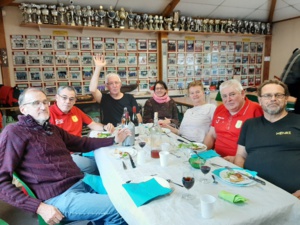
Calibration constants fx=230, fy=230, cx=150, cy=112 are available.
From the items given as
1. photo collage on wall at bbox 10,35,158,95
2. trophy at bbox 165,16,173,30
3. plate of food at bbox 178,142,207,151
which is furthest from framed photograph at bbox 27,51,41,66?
plate of food at bbox 178,142,207,151

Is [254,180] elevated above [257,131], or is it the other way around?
[257,131]

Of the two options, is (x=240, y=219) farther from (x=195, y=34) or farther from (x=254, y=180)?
(x=195, y=34)

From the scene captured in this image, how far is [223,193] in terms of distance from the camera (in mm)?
1089

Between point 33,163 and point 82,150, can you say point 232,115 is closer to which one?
point 82,150

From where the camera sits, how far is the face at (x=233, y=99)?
1.87m

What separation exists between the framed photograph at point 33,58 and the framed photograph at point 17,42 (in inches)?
6.1

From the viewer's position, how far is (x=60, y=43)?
4141mm

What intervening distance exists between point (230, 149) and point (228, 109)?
34cm

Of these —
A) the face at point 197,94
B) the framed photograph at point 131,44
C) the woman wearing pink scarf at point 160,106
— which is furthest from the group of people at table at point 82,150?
the framed photograph at point 131,44

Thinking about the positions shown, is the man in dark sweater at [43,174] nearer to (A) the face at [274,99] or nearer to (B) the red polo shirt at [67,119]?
(B) the red polo shirt at [67,119]

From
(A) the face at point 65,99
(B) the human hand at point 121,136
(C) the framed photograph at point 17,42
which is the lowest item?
(B) the human hand at point 121,136

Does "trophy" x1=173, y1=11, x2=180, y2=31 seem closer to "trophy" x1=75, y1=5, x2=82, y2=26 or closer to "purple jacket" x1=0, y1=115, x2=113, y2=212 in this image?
"trophy" x1=75, y1=5, x2=82, y2=26

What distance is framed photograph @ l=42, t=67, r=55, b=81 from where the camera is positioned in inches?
163

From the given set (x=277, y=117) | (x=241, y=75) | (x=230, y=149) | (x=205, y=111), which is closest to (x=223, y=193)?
(x=277, y=117)
